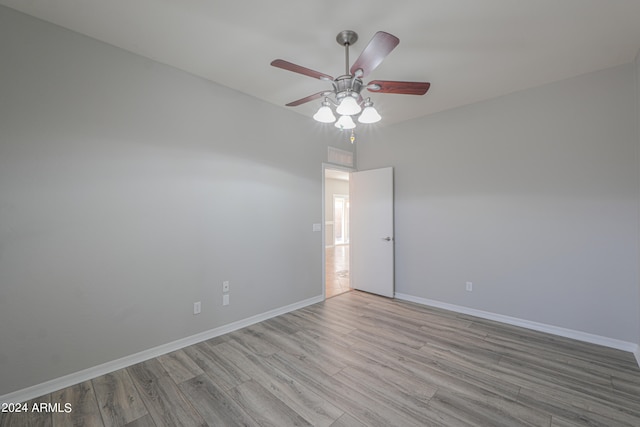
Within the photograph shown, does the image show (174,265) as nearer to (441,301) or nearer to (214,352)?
(214,352)

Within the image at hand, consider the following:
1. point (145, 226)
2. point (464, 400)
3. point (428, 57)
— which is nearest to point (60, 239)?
point (145, 226)

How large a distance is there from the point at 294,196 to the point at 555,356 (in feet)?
10.9

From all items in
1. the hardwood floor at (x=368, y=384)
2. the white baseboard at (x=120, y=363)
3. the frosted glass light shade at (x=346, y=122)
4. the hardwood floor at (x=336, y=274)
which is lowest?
the hardwood floor at (x=368, y=384)

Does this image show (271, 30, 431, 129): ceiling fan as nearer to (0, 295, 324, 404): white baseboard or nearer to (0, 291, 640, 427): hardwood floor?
(0, 291, 640, 427): hardwood floor

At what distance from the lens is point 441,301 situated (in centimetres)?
377

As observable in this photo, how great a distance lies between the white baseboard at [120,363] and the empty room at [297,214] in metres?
0.02

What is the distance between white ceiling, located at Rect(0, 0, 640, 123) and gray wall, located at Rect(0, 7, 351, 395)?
25 cm

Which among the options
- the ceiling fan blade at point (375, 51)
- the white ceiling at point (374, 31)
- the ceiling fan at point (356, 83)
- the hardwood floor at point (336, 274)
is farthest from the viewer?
the hardwood floor at point (336, 274)

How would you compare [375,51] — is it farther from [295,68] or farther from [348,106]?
[295,68]

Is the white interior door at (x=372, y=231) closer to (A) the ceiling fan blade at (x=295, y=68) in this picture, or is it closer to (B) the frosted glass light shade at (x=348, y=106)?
(B) the frosted glass light shade at (x=348, y=106)

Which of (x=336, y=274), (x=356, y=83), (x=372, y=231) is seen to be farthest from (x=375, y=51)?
(x=336, y=274)

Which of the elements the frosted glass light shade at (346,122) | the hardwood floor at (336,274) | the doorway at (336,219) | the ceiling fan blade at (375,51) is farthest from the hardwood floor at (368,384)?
the doorway at (336,219)

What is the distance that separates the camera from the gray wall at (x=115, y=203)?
1.93 m

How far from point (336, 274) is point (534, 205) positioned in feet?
12.6
